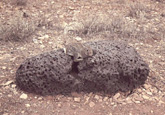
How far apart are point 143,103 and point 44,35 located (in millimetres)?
2037

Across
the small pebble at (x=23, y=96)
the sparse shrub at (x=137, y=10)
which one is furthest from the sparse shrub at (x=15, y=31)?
the sparse shrub at (x=137, y=10)

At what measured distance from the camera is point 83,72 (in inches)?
113

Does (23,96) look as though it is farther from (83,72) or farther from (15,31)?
(15,31)

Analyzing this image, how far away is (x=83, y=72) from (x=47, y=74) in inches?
15.8

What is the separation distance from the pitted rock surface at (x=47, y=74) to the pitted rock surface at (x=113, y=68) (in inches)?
6.7

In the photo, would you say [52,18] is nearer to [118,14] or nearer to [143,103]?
[118,14]

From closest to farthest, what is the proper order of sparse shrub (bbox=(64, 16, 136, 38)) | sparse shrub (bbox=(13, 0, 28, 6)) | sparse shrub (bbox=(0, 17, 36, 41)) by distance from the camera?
sparse shrub (bbox=(0, 17, 36, 41))
sparse shrub (bbox=(64, 16, 136, 38))
sparse shrub (bbox=(13, 0, 28, 6))

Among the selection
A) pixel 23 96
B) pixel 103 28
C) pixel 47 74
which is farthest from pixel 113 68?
pixel 103 28

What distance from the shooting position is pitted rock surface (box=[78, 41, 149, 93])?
9.36ft

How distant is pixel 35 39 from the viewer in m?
4.11

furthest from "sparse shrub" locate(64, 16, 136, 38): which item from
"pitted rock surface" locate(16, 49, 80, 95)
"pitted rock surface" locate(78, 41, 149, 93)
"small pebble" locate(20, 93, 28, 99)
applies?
"small pebble" locate(20, 93, 28, 99)

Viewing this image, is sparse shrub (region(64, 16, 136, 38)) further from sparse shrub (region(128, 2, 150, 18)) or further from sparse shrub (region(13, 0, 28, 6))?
sparse shrub (region(13, 0, 28, 6))

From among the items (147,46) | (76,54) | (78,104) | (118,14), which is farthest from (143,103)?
(118,14)

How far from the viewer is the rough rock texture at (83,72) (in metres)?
2.82
